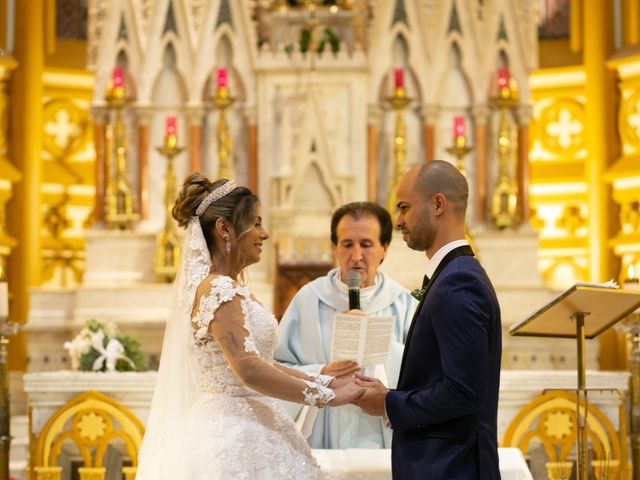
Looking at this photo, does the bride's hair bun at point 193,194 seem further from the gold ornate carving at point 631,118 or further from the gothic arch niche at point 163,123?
the gold ornate carving at point 631,118

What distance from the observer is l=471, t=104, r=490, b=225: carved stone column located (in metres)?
9.40

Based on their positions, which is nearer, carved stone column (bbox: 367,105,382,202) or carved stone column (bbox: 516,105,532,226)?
carved stone column (bbox: 367,105,382,202)

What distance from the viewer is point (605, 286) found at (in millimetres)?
4391

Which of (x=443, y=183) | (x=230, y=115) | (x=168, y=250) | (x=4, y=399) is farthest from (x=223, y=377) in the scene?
(x=230, y=115)

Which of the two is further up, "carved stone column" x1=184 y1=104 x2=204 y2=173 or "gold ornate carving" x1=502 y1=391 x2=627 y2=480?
"carved stone column" x1=184 y1=104 x2=204 y2=173

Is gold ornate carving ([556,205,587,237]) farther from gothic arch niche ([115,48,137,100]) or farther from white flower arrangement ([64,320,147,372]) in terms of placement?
white flower arrangement ([64,320,147,372])

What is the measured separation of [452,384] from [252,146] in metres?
6.20

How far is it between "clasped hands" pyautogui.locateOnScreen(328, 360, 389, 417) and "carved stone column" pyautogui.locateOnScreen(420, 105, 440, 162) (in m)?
5.35

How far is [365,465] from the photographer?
A: 4.27 metres

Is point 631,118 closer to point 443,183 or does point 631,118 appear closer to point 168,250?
point 168,250

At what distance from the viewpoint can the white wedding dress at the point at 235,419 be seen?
3930 millimetres

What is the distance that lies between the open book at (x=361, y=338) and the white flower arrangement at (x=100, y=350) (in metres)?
2.59

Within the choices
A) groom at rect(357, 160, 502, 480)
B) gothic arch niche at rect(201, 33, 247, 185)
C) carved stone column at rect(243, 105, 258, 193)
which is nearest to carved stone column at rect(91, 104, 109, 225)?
gothic arch niche at rect(201, 33, 247, 185)

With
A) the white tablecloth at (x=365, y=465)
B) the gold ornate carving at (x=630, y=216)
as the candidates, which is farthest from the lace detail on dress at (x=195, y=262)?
the gold ornate carving at (x=630, y=216)
